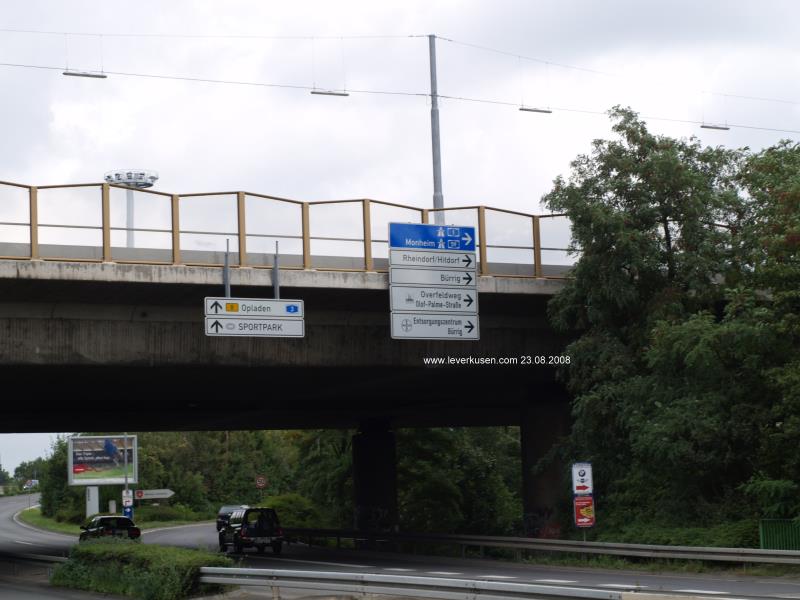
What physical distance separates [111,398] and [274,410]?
8188 mm

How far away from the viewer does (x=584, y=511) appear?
26.6 meters

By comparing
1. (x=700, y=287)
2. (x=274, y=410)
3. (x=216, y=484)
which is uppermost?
(x=700, y=287)

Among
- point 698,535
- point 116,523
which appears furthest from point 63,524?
point 698,535

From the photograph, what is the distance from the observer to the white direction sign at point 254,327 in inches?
947

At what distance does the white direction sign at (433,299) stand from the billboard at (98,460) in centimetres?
4691

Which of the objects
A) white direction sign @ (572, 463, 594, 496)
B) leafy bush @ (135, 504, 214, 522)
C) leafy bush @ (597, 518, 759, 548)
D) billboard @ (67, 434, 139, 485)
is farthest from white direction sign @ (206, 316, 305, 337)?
leafy bush @ (135, 504, 214, 522)

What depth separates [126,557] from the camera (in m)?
20.5

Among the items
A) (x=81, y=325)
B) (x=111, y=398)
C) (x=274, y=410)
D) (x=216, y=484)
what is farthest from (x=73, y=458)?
(x=81, y=325)

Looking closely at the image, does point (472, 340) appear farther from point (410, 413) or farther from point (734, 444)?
point (410, 413)

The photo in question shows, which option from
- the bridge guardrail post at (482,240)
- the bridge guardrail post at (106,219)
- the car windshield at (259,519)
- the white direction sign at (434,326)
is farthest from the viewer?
the car windshield at (259,519)

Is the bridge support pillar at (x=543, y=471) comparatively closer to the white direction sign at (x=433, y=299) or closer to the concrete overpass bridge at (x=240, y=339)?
the concrete overpass bridge at (x=240, y=339)

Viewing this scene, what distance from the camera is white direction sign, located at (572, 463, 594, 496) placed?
26094mm

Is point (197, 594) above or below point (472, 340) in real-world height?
below

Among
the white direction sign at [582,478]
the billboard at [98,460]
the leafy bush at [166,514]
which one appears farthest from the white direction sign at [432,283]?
the leafy bush at [166,514]
